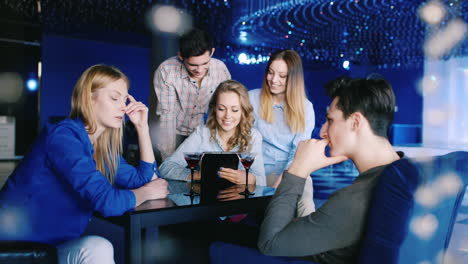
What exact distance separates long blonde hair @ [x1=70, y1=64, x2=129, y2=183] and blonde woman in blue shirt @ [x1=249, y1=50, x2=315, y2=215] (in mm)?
1066

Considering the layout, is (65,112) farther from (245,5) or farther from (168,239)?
(168,239)

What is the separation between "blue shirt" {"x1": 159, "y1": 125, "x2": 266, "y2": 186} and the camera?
2541 mm

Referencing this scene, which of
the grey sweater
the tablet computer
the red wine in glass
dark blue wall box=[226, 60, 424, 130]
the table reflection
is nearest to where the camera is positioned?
the grey sweater

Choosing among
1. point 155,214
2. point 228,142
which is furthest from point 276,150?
point 155,214

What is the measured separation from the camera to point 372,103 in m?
1.39

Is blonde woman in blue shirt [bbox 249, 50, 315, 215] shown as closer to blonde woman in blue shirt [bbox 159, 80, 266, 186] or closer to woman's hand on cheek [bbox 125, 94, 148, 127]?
blonde woman in blue shirt [bbox 159, 80, 266, 186]

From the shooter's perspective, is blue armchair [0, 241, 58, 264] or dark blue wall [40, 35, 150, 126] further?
dark blue wall [40, 35, 150, 126]

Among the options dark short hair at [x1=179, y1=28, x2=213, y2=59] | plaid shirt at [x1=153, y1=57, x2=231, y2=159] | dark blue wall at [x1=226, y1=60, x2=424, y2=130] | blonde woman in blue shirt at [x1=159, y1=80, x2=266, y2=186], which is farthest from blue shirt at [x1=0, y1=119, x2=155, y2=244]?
dark blue wall at [x1=226, y1=60, x2=424, y2=130]

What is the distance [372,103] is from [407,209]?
0.36 m

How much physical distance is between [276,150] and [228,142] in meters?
0.33

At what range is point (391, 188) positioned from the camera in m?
1.16

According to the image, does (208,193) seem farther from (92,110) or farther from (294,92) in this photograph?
(294,92)

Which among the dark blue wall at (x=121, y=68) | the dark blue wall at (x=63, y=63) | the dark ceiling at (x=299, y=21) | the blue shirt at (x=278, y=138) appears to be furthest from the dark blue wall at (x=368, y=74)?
the blue shirt at (x=278, y=138)

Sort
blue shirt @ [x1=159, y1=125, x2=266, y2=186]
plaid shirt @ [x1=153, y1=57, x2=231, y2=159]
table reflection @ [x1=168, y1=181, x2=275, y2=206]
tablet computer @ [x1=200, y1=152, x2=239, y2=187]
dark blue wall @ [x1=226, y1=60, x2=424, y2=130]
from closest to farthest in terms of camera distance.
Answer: table reflection @ [x1=168, y1=181, x2=275, y2=206] → tablet computer @ [x1=200, y1=152, x2=239, y2=187] → blue shirt @ [x1=159, y1=125, x2=266, y2=186] → plaid shirt @ [x1=153, y1=57, x2=231, y2=159] → dark blue wall @ [x1=226, y1=60, x2=424, y2=130]
